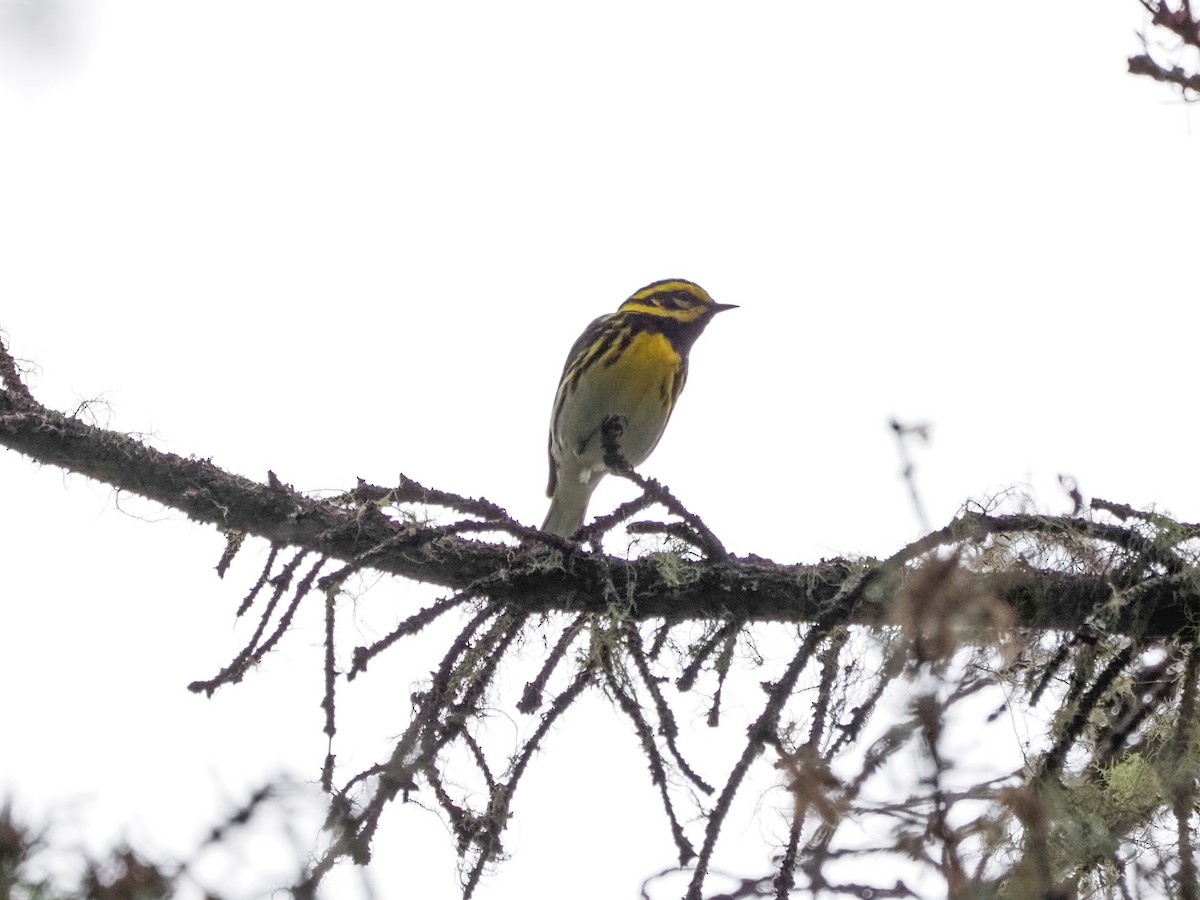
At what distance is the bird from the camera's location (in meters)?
5.72

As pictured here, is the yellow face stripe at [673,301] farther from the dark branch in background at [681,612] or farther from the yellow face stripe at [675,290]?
the dark branch in background at [681,612]

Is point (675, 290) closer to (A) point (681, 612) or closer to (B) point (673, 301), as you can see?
(B) point (673, 301)

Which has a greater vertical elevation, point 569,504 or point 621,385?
point 621,385

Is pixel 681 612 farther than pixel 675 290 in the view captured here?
No

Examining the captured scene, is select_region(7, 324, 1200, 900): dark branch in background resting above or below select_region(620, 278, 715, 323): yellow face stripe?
below

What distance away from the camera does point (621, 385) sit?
5.70m

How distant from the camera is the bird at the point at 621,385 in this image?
5.72 meters

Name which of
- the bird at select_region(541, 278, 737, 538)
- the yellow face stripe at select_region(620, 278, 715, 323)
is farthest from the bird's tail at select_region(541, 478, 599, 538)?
the yellow face stripe at select_region(620, 278, 715, 323)

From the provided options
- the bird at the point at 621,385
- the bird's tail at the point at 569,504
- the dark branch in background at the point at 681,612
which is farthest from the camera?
the bird's tail at the point at 569,504

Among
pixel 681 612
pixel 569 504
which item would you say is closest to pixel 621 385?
pixel 569 504

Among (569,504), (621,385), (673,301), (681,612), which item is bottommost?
(681,612)

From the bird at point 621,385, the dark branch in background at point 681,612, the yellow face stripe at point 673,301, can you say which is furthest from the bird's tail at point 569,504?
the dark branch in background at point 681,612

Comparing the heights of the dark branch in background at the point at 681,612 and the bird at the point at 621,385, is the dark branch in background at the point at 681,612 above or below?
below

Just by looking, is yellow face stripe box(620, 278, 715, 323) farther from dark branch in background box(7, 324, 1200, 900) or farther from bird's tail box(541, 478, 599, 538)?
dark branch in background box(7, 324, 1200, 900)
